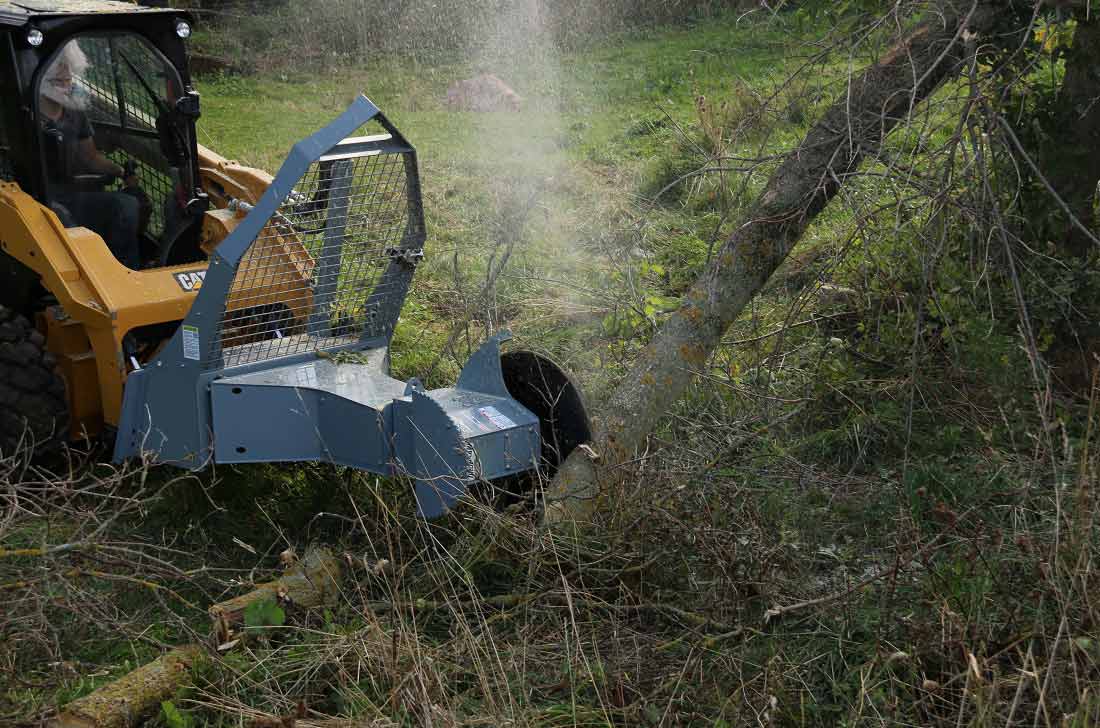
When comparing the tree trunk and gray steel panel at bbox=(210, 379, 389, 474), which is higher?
the tree trunk

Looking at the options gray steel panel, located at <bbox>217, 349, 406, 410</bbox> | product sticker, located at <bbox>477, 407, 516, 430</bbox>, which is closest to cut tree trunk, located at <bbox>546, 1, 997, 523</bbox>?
product sticker, located at <bbox>477, 407, 516, 430</bbox>

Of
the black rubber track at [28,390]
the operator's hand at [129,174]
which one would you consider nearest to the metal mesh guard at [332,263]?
the black rubber track at [28,390]

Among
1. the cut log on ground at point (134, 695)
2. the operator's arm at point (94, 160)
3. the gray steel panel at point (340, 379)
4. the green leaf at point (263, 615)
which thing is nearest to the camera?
the cut log on ground at point (134, 695)

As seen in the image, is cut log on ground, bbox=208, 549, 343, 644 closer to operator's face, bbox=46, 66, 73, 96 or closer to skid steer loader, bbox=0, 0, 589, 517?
skid steer loader, bbox=0, 0, 589, 517

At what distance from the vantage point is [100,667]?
3.71 m

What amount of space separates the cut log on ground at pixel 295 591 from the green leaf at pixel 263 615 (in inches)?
0.7

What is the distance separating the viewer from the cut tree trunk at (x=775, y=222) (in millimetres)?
4586

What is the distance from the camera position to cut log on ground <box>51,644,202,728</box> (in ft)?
10.9

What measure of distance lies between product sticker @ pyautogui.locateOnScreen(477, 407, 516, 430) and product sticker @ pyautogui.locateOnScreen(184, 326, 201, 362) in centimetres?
112

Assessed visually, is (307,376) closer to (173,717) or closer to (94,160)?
(173,717)

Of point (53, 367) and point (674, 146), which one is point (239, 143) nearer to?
point (674, 146)

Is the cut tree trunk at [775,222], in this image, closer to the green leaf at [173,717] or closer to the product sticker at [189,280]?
the green leaf at [173,717]

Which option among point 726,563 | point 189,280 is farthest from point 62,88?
point 726,563

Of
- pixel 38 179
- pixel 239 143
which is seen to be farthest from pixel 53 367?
pixel 239 143
